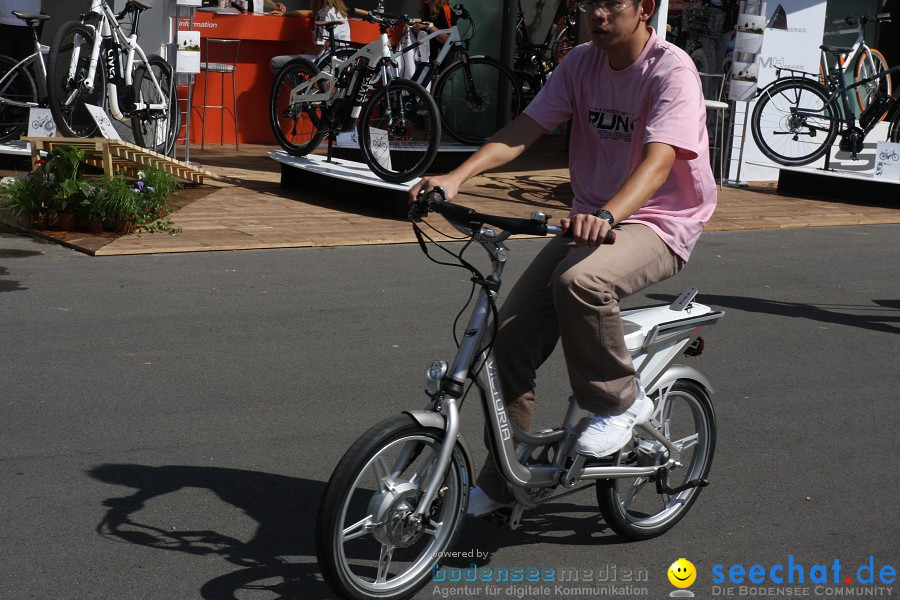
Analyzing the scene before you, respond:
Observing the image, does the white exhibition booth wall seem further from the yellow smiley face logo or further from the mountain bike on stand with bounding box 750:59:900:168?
the yellow smiley face logo

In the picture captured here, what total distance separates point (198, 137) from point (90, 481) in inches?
437

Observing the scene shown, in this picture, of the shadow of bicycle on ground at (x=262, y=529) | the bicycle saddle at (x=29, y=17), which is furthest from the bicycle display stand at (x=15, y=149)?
the shadow of bicycle on ground at (x=262, y=529)

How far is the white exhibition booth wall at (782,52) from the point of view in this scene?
14.4 m

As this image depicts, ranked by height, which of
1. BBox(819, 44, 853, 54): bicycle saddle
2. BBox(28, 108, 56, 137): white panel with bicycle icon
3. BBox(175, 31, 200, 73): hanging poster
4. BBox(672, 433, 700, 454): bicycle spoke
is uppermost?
BBox(819, 44, 853, 54): bicycle saddle

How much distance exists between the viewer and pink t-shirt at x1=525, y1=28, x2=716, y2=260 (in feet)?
11.8

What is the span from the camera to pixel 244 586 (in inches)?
139

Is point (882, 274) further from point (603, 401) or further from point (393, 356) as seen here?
point (603, 401)

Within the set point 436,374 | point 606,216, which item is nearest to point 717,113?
point 606,216

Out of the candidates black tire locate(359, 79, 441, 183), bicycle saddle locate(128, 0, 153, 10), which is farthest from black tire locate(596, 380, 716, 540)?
bicycle saddle locate(128, 0, 153, 10)

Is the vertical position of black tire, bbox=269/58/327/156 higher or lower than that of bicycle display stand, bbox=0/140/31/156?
higher

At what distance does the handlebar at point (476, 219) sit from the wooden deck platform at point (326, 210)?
17.6ft

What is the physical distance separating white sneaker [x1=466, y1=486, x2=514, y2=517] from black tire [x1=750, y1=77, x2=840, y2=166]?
1103 centimetres

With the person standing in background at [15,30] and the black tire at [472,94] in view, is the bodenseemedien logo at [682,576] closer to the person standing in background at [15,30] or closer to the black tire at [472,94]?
the person standing in background at [15,30]

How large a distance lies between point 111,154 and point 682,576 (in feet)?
23.7
